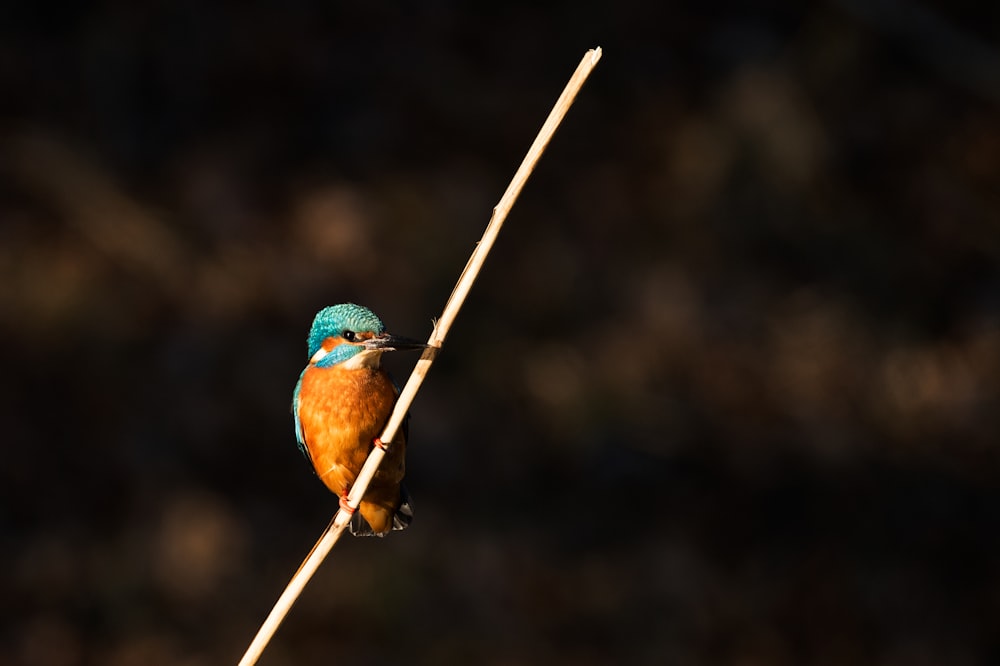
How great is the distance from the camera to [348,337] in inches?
66.9

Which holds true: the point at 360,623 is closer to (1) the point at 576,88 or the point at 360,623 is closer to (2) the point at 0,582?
(2) the point at 0,582

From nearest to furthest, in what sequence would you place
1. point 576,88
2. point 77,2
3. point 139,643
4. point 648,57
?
point 576,88 < point 139,643 < point 77,2 < point 648,57

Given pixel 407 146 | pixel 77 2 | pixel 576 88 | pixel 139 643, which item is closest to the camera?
pixel 576 88

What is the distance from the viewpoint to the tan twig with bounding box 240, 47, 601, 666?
1.43 meters

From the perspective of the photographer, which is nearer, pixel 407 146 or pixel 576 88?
pixel 576 88

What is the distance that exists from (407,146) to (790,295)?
2.70 m

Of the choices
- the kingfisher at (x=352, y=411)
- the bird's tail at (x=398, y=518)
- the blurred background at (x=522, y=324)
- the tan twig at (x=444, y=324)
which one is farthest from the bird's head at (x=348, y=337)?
the blurred background at (x=522, y=324)

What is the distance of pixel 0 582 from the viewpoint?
19.0 feet

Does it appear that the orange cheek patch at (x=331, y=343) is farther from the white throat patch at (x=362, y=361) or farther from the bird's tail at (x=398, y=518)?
the bird's tail at (x=398, y=518)

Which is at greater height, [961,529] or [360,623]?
[961,529]

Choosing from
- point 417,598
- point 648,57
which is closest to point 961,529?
point 417,598

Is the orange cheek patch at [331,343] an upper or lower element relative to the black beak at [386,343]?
lower

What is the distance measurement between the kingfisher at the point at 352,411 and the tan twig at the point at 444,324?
0.06 m

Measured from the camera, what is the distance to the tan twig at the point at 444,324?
1.43m
